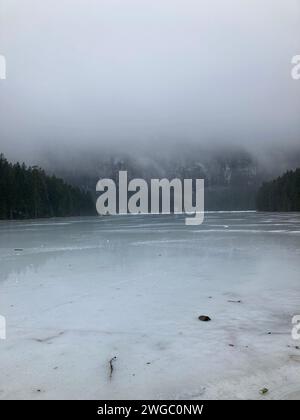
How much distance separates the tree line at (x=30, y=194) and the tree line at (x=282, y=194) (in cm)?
6731

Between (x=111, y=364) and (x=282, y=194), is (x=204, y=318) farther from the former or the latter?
(x=282, y=194)

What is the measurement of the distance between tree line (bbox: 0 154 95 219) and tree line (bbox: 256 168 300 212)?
6731 cm

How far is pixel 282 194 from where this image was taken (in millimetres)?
117688

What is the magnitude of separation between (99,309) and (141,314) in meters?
0.82

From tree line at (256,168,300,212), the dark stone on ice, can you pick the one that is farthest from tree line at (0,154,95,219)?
the dark stone on ice

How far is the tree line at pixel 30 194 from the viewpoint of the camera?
72.2m

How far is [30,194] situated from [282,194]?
3209 inches

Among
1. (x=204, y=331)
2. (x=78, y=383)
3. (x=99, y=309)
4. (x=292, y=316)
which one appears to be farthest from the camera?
(x=99, y=309)

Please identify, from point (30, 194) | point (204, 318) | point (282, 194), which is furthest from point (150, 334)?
point (282, 194)

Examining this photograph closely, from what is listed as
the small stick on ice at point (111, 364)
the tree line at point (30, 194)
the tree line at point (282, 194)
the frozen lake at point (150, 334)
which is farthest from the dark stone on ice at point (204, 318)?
the tree line at point (282, 194)

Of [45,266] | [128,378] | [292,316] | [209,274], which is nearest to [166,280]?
[209,274]

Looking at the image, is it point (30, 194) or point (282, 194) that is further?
point (282, 194)

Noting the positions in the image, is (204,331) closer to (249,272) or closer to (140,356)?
(140,356)

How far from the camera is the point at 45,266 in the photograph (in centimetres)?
1117
